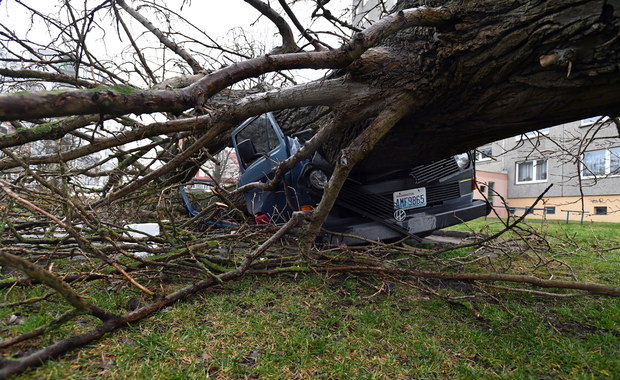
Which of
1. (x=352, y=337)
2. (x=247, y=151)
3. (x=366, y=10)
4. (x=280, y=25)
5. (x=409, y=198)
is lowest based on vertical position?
(x=352, y=337)

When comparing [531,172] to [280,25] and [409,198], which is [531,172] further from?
[280,25]

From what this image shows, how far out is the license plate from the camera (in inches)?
158

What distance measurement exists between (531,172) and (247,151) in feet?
73.6

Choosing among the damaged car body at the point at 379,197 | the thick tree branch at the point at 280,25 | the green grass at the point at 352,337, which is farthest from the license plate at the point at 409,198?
the thick tree branch at the point at 280,25

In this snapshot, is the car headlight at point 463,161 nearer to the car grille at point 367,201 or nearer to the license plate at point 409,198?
the license plate at point 409,198

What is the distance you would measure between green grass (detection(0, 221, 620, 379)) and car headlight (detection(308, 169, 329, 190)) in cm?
138

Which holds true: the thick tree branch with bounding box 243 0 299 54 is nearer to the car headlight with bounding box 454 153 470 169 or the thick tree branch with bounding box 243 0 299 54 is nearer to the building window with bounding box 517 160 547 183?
the car headlight with bounding box 454 153 470 169

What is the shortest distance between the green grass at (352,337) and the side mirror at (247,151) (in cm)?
238

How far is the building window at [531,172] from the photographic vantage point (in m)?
19.9

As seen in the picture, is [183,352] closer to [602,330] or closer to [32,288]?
[32,288]

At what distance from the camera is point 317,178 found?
12.6ft

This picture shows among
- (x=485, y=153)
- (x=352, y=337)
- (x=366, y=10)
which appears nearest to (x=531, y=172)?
(x=366, y=10)

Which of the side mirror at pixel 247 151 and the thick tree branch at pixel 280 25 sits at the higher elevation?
the thick tree branch at pixel 280 25

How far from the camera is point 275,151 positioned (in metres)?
4.37
